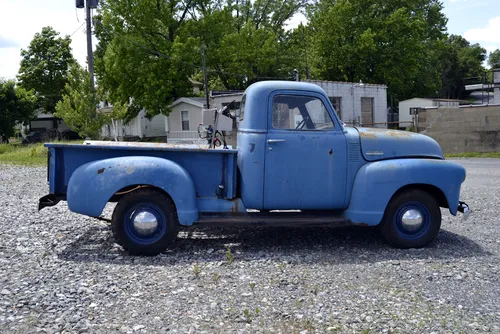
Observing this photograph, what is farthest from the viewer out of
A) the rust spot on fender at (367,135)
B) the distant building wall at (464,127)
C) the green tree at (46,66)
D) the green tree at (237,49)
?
the green tree at (46,66)

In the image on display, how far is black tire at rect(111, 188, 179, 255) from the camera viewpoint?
19.9 ft

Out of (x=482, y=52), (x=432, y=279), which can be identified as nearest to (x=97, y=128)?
(x=432, y=279)

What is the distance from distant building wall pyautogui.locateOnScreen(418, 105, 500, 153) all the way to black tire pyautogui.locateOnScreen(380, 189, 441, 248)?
17927 mm

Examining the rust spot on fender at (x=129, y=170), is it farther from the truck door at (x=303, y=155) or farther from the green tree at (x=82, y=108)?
the green tree at (x=82, y=108)

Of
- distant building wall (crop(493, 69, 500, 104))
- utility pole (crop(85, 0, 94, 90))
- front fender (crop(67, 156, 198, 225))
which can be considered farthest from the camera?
distant building wall (crop(493, 69, 500, 104))

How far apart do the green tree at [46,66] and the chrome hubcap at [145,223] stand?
161 ft

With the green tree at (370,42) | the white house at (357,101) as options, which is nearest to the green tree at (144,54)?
the white house at (357,101)

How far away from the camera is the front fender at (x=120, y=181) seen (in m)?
5.94

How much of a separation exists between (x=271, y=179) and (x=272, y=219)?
0.50 metres

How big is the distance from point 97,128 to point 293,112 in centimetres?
1822

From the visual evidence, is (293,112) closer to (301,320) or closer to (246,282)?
(246,282)

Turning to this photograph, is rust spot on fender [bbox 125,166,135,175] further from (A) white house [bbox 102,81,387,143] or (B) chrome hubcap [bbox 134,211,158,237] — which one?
(A) white house [bbox 102,81,387,143]

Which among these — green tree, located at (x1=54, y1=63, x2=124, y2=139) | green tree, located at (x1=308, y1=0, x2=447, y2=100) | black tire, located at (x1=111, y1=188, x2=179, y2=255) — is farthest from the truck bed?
green tree, located at (x1=308, y1=0, x2=447, y2=100)

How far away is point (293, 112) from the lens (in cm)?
650
